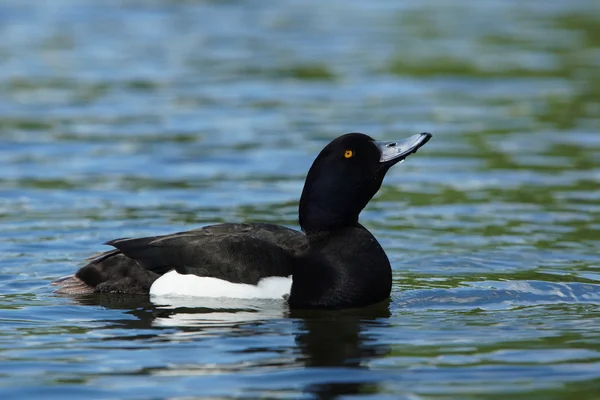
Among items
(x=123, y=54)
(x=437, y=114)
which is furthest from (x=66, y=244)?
(x=123, y=54)

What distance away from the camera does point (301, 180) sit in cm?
1455

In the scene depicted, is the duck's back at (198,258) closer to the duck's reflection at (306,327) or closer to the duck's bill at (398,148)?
the duck's reflection at (306,327)

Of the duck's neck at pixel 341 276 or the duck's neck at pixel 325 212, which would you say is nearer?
the duck's neck at pixel 341 276

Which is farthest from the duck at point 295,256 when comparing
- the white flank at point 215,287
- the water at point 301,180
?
the water at point 301,180

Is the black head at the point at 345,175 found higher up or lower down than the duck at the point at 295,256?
higher up

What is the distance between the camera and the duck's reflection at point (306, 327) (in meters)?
7.77

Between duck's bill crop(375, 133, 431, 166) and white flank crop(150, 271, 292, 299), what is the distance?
4.10ft

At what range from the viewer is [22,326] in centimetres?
895

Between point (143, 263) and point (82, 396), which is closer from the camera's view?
point (82, 396)

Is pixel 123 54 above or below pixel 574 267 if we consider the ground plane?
above

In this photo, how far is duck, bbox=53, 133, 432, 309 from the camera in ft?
30.9

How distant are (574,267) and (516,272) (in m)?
0.57

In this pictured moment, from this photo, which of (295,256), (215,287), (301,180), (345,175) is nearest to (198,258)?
(215,287)

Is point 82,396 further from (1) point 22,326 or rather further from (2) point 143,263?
(2) point 143,263
